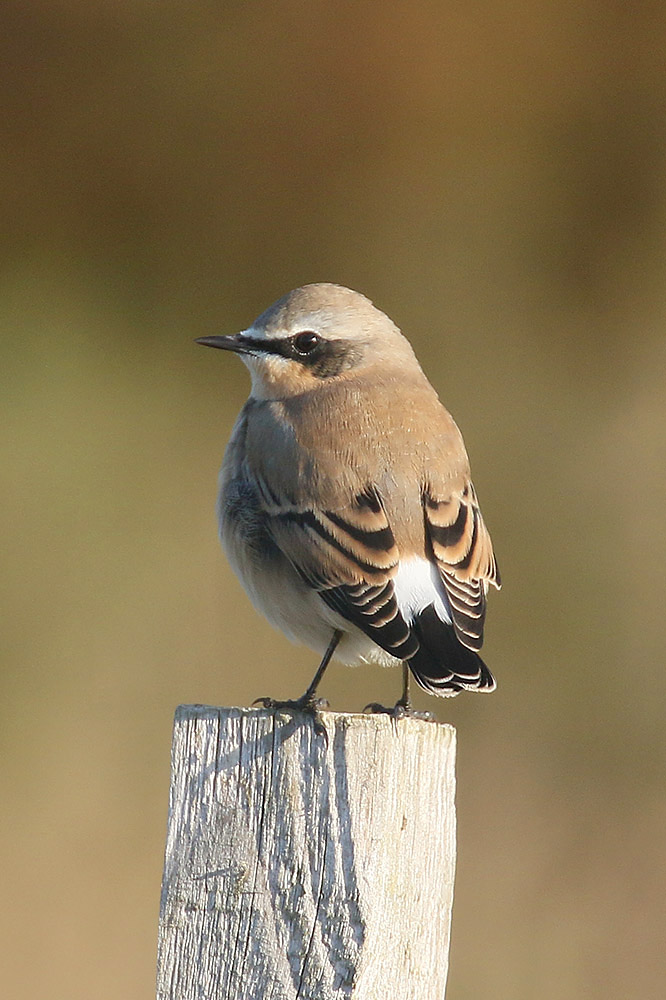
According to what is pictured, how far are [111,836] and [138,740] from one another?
22.1 inches

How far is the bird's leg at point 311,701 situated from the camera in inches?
105

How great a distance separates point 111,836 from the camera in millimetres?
6789

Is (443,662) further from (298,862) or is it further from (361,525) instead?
(298,862)

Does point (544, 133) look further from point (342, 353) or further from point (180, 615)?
point (342, 353)

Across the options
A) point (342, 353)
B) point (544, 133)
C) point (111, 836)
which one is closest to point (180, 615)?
point (111, 836)

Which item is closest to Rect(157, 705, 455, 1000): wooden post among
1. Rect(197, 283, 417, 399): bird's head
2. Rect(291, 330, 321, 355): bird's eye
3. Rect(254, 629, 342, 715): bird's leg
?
Rect(254, 629, 342, 715): bird's leg

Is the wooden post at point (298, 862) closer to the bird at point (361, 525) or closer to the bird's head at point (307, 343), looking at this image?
the bird at point (361, 525)

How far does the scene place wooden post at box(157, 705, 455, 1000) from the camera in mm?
2428

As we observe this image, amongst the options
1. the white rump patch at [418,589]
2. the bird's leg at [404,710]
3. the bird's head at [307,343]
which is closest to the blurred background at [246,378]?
the bird's leg at [404,710]

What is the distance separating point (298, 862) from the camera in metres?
2.45

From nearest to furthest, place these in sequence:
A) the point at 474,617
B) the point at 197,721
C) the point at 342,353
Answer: the point at 197,721 → the point at 474,617 → the point at 342,353

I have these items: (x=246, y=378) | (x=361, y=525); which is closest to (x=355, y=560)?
(x=361, y=525)

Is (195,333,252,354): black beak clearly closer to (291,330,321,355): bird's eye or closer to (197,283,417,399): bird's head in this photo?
(197,283,417,399): bird's head

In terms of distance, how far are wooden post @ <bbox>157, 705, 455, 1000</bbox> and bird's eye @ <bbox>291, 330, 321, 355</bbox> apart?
2191 millimetres
